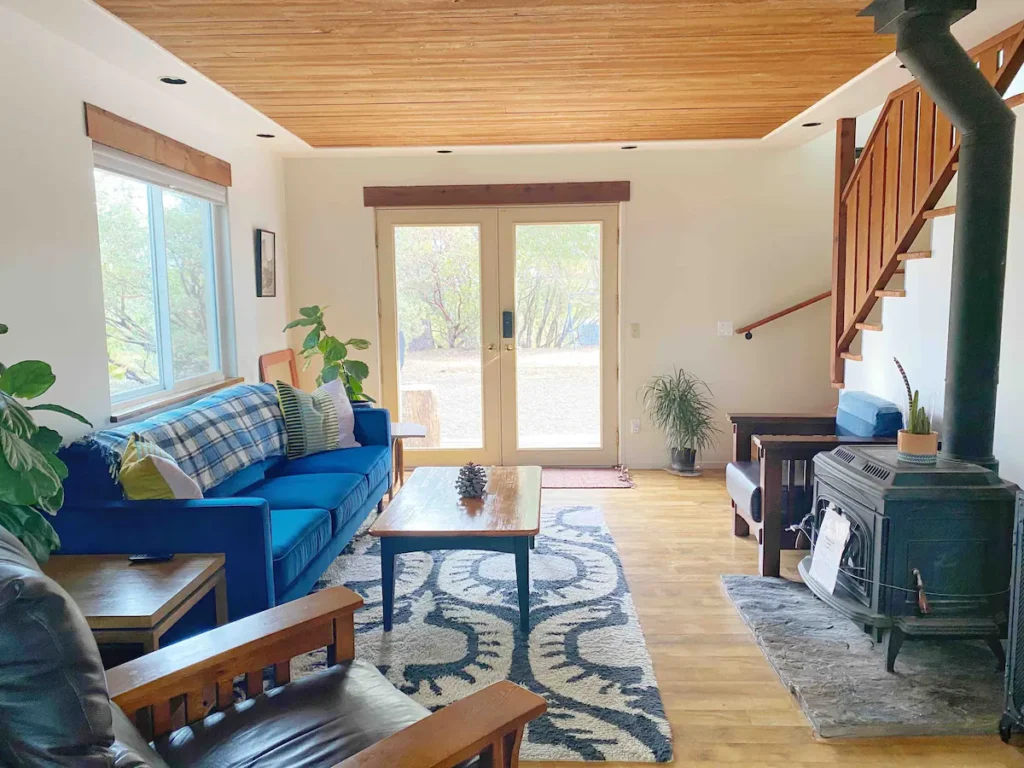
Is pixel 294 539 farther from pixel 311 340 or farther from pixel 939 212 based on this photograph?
pixel 939 212

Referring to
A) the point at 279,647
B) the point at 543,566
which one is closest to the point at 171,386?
the point at 543,566

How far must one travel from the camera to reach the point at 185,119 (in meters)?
3.84

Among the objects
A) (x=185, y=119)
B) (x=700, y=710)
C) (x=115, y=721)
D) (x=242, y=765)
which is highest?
(x=185, y=119)

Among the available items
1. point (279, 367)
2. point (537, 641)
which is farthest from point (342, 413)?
point (537, 641)

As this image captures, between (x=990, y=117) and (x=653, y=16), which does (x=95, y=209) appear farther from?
(x=990, y=117)

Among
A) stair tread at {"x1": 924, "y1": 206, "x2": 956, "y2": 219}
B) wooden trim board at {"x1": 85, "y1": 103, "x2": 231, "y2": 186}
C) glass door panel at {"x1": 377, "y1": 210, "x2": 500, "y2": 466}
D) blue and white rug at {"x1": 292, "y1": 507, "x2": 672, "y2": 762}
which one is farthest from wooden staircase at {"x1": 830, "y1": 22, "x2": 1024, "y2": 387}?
wooden trim board at {"x1": 85, "y1": 103, "x2": 231, "y2": 186}

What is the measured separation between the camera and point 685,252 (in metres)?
5.30

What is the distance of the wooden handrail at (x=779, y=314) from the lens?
5.20 metres

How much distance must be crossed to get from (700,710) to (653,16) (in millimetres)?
2338

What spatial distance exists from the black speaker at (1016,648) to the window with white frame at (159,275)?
3.43 m

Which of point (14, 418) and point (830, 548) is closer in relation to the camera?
point (14, 418)

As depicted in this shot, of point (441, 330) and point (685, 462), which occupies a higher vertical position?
point (441, 330)

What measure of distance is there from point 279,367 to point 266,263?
2.31 feet

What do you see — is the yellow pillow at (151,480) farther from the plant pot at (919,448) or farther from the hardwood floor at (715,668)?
the plant pot at (919,448)
